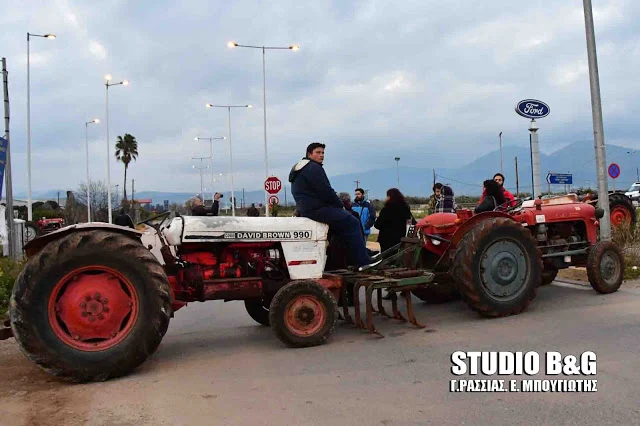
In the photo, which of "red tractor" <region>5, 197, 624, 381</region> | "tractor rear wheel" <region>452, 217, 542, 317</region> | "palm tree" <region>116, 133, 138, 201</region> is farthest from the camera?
"palm tree" <region>116, 133, 138, 201</region>

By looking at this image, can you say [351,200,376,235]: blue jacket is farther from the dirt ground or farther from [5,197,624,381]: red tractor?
the dirt ground

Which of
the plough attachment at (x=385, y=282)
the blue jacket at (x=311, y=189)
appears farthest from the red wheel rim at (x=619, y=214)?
the blue jacket at (x=311, y=189)

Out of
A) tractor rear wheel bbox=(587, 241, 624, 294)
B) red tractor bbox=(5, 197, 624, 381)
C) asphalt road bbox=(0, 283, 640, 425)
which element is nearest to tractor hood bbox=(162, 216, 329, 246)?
red tractor bbox=(5, 197, 624, 381)

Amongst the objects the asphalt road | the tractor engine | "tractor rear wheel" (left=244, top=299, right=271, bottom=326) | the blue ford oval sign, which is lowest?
the asphalt road

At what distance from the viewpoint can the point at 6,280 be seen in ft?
31.6

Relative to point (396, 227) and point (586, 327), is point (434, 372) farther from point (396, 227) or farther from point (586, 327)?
point (396, 227)

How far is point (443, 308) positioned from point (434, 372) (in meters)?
3.18

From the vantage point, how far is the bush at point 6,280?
8.88 metres

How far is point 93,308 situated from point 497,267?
476 centimetres

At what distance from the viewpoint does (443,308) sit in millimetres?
8320

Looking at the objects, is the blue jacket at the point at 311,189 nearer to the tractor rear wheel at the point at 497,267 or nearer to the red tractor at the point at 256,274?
the red tractor at the point at 256,274

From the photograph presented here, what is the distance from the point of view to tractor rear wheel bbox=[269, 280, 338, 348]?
20.3ft

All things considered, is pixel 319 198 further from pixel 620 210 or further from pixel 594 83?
pixel 620 210

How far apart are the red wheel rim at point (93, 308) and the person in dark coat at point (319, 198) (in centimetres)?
233
